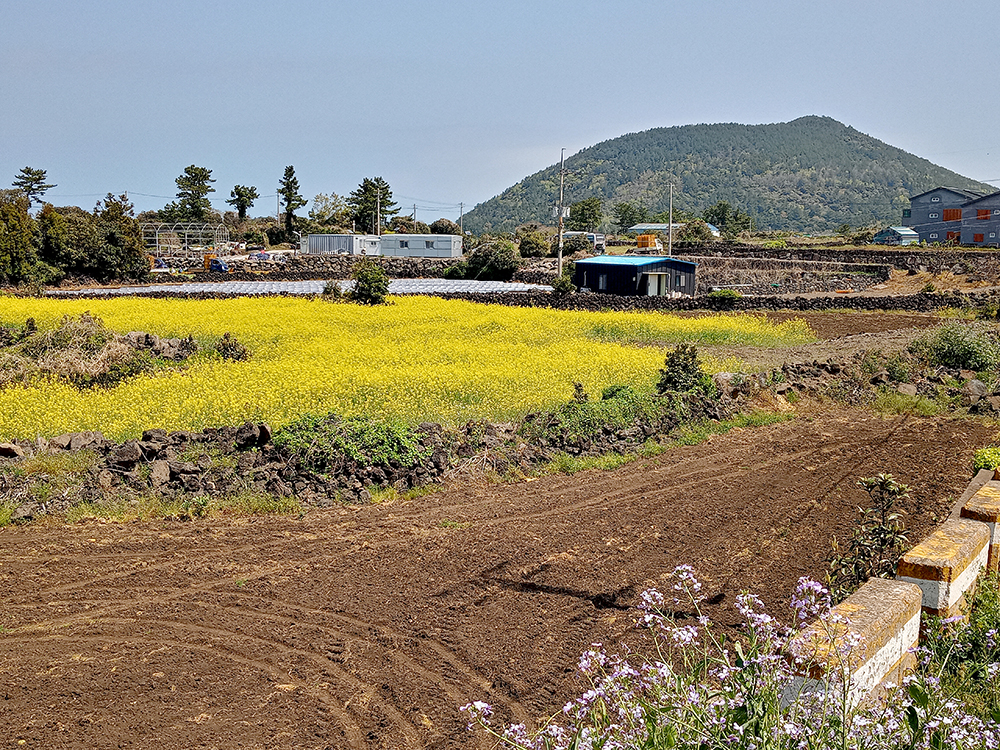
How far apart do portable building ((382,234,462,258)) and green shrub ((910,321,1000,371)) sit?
53.0m

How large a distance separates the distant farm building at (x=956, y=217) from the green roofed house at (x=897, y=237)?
91cm

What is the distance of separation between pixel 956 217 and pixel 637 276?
53301 millimetres

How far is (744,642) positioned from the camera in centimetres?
662

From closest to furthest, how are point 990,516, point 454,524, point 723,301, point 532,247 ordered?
point 990,516, point 454,524, point 723,301, point 532,247

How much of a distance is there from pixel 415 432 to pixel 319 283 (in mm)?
41255

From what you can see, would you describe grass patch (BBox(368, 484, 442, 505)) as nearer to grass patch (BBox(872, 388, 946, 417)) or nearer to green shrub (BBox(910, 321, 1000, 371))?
grass patch (BBox(872, 388, 946, 417))

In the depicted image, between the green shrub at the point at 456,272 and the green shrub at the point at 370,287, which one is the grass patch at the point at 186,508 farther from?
the green shrub at the point at 456,272

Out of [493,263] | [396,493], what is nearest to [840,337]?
[396,493]

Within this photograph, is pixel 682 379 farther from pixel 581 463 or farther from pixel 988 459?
pixel 988 459

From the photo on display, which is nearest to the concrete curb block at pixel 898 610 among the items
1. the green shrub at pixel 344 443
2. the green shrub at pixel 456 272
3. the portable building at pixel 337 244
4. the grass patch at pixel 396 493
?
the grass patch at pixel 396 493

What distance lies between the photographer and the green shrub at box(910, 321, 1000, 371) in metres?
19.2

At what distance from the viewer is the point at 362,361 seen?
19938 millimetres

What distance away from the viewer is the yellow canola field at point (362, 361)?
14195 mm

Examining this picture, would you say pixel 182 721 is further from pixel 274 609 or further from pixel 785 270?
pixel 785 270
